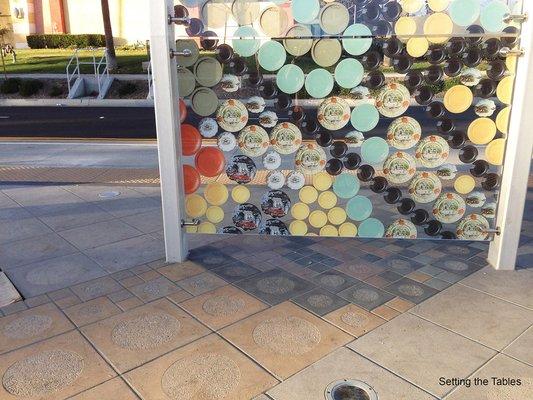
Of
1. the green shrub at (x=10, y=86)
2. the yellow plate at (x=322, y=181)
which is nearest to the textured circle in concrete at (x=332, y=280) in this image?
the yellow plate at (x=322, y=181)

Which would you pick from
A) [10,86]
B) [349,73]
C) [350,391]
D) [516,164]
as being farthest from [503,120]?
[10,86]

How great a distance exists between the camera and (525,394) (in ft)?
8.63

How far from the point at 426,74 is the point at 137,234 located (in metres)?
3.32

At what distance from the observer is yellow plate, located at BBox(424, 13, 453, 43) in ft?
12.4

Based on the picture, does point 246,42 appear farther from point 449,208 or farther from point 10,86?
point 10,86

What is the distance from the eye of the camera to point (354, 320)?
11.1 feet

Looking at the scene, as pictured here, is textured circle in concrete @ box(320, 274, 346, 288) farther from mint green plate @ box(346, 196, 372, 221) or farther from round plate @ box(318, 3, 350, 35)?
round plate @ box(318, 3, 350, 35)

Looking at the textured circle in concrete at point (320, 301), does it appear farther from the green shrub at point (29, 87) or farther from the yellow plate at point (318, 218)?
the green shrub at point (29, 87)

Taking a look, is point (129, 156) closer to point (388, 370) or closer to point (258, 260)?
point (258, 260)

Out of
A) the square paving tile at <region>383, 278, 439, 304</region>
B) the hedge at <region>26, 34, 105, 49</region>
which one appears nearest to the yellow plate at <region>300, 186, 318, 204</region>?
the square paving tile at <region>383, 278, 439, 304</region>

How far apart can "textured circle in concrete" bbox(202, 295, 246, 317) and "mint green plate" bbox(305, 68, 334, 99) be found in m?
1.86

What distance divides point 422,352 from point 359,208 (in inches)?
66.1

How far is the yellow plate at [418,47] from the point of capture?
3.87m

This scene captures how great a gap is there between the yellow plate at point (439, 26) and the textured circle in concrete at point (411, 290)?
2036 millimetres
